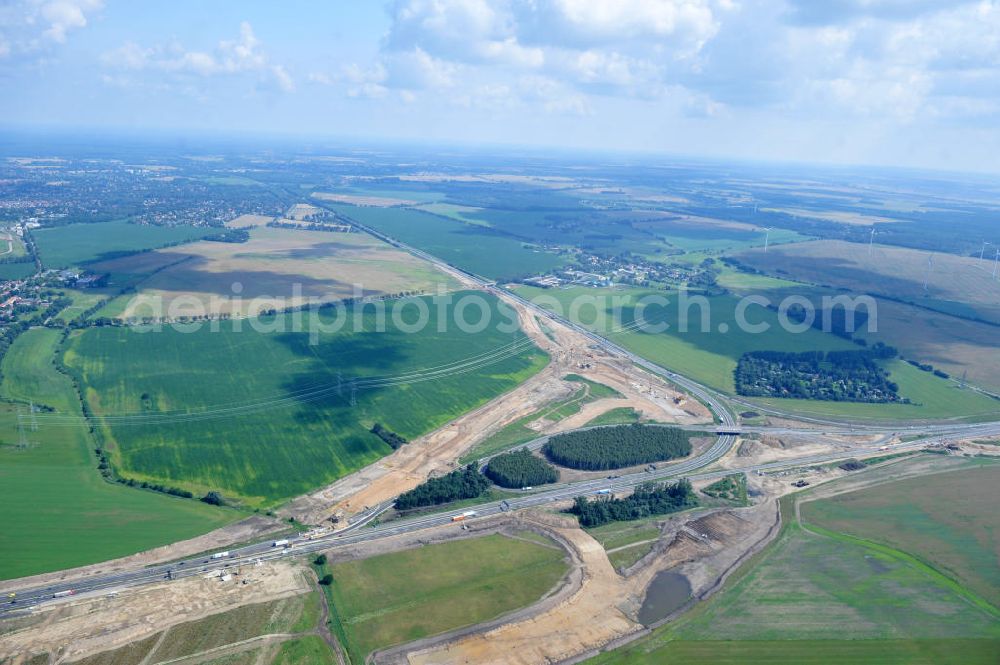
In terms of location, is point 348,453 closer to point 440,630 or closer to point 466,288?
point 440,630

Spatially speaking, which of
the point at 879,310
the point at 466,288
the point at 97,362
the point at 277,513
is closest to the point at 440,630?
the point at 277,513

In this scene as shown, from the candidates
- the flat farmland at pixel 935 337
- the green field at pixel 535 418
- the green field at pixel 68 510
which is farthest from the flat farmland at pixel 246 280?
the flat farmland at pixel 935 337

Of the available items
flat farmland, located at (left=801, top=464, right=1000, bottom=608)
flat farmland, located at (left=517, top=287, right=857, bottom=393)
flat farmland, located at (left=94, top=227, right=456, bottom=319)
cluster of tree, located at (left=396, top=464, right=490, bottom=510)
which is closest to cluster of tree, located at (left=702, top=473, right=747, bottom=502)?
flat farmland, located at (left=801, top=464, right=1000, bottom=608)

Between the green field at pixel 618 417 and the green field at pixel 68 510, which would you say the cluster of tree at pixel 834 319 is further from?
the green field at pixel 68 510

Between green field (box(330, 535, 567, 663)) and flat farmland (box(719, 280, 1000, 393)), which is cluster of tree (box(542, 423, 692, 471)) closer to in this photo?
green field (box(330, 535, 567, 663))

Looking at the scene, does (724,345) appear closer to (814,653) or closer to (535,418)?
(535,418)

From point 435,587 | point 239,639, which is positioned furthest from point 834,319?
point 239,639
